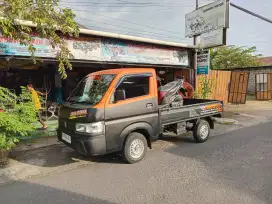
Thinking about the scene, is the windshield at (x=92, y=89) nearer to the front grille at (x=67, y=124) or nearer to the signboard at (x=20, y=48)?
the front grille at (x=67, y=124)

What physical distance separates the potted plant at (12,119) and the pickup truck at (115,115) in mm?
729

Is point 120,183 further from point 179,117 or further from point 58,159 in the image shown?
point 179,117

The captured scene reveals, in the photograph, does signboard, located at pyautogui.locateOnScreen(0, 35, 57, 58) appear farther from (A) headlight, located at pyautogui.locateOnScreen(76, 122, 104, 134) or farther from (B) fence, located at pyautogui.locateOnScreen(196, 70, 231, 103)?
(B) fence, located at pyautogui.locateOnScreen(196, 70, 231, 103)

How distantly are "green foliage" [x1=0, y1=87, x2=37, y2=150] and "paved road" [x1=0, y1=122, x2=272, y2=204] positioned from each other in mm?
1067

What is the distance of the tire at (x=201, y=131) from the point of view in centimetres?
639

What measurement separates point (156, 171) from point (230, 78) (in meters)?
13.4

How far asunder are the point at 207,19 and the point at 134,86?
909cm

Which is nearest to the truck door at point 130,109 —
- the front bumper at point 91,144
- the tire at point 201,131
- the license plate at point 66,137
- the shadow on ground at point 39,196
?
the front bumper at point 91,144

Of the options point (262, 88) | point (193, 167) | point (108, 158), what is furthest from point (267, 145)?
point (262, 88)

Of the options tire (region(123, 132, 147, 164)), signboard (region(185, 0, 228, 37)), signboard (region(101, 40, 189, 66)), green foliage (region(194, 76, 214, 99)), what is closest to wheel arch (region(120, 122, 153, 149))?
tire (region(123, 132, 147, 164))

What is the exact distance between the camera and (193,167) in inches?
183

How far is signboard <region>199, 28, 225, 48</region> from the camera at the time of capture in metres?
11.4

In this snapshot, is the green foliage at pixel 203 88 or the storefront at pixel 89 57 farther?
the green foliage at pixel 203 88

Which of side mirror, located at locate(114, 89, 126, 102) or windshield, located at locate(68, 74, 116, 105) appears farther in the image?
windshield, located at locate(68, 74, 116, 105)
